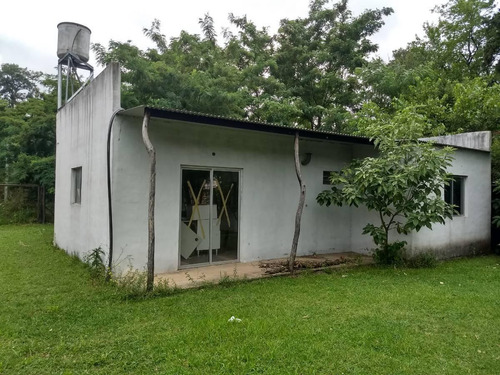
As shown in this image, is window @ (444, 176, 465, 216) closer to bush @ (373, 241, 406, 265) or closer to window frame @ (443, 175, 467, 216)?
window frame @ (443, 175, 467, 216)

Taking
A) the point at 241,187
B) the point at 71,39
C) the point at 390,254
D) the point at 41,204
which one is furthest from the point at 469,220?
the point at 41,204

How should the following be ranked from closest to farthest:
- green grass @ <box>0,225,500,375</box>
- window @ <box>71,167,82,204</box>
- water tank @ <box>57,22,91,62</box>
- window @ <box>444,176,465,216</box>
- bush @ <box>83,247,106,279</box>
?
green grass @ <box>0,225,500,375</box> → bush @ <box>83,247,106,279</box> → window @ <box>71,167,82,204</box> → water tank @ <box>57,22,91,62</box> → window @ <box>444,176,465,216</box>

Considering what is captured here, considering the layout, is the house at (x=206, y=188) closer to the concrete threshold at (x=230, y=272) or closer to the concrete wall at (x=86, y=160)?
the concrete wall at (x=86, y=160)

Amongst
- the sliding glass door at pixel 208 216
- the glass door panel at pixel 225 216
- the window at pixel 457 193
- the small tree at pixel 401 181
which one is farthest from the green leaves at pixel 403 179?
the sliding glass door at pixel 208 216

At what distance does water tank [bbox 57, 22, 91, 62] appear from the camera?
26.6ft

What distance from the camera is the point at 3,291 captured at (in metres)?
4.89

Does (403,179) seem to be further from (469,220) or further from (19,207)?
(19,207)

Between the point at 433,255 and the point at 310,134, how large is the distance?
12.9 feet

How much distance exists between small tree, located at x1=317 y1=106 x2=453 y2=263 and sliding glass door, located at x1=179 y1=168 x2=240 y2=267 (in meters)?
2.15

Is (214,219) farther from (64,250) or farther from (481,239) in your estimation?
(481,239)

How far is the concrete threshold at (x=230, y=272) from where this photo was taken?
538 cm

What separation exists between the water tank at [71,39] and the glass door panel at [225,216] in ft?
16.2

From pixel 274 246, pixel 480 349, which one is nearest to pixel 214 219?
pixel 274 246

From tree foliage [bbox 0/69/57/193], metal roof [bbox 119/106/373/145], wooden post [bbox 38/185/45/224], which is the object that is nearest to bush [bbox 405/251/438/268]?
metal roof [bbox 119/106/373/145]
